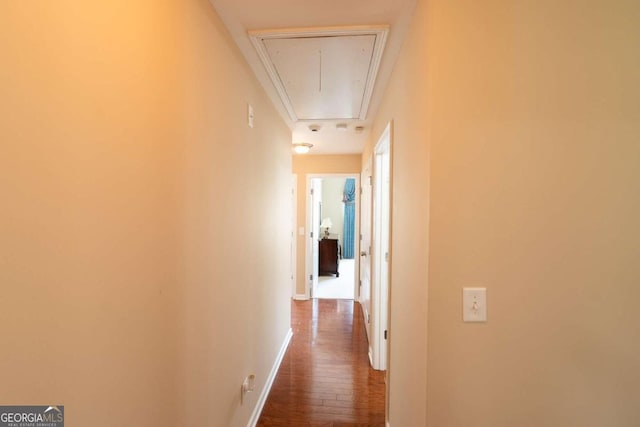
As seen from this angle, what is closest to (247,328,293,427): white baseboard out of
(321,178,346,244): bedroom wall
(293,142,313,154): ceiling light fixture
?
(293,142,313,154): ceiling light fixture

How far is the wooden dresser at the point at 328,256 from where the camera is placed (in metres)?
5.85

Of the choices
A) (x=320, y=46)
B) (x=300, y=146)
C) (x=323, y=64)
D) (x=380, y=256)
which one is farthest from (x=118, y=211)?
(x=300, y=146)

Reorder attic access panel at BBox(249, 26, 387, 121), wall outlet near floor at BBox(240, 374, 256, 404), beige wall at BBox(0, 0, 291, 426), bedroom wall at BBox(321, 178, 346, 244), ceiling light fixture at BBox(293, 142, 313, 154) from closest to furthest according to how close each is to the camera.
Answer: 1. beige wall at BBox(0, 0, 291, 426)
2. attic access panel at BBox(249, 26, 387, 121)
3. wall outlet near floor at BBox(240, 374, 256, 404)
4. ceiling light fixture at BBox(293, 142, 313, 154)
5. bedroom wall at BBox(321, 178, 346, 244)

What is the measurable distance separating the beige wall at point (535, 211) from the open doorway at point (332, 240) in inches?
130

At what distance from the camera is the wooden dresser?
5.85 metres

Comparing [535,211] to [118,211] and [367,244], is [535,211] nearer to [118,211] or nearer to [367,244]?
[118,211]

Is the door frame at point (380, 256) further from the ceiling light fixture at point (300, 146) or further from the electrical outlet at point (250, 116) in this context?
the ceiling light fixture at point (300, 146)

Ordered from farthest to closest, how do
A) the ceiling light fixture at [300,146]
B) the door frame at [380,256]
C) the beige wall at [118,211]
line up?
the ceiling light fixture at [300,146] → the door frame at [380,256] → the beige wall at [118,211]

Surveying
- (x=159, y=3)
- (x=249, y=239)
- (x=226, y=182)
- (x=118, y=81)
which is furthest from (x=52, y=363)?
(x=249, y=239)

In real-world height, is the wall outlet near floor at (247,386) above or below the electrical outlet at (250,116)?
below

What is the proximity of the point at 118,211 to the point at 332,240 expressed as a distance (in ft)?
16.9

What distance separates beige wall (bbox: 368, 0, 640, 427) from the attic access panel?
560 mm

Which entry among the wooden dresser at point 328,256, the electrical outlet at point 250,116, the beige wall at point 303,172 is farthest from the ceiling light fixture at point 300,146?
the wooden dresser at point 328,256

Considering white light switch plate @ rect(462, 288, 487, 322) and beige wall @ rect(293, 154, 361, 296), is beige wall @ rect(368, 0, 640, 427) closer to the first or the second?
white light switch plate @ rect(462, 288, 487, 322)
